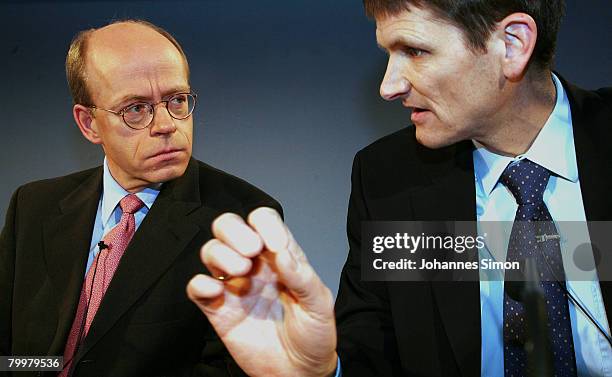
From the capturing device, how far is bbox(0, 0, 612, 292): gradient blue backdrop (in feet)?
7.52

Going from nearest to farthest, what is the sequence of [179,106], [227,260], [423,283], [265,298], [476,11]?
[227,260] → [265,298] → [476,11] → [423,283] → [179,106]

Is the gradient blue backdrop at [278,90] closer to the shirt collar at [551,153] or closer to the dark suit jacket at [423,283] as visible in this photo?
the dark suit jacket at [423,283]

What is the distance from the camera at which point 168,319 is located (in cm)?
182

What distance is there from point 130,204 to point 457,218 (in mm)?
831

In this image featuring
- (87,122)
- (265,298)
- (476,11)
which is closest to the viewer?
(265,298)

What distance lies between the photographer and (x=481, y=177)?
1738 mm

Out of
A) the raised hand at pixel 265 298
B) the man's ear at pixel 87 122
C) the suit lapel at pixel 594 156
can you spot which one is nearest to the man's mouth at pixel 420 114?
the suit lapel at pixel 594 156

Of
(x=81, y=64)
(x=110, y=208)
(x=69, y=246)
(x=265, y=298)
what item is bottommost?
(x=265, y=298)

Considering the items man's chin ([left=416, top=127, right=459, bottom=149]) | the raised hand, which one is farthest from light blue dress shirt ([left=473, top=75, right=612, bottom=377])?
the raised hand

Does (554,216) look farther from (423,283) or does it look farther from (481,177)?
(423,283)

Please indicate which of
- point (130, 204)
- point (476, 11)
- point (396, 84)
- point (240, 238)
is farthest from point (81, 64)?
point (240, 238)

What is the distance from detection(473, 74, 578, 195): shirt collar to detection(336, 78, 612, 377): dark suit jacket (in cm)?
2

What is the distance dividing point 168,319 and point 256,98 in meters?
0.80

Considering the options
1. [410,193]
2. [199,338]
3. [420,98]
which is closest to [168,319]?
[199,338]
